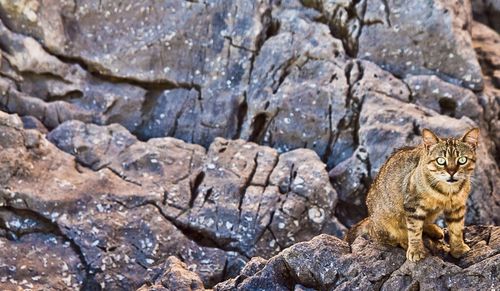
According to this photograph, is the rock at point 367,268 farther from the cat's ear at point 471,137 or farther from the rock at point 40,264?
the rock at point 40,264

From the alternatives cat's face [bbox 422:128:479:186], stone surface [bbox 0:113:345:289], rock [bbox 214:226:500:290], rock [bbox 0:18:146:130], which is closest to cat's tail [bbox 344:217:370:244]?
rock [bbox 214:226:500:290]

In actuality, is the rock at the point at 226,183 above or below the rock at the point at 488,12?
below

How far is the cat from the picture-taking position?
26.6 ft

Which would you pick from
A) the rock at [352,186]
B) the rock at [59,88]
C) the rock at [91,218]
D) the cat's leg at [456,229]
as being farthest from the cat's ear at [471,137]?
the rock at [59,88]

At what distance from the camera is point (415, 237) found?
8.39 metres

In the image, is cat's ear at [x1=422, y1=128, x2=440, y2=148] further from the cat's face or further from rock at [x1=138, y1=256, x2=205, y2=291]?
rock at [x1=138, y1=256, x2=205, y2=291]

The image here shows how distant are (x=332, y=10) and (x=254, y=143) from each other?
2555 mm

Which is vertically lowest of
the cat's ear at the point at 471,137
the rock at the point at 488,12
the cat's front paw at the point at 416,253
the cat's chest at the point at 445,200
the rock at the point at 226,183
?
the rock at the point at 226,183

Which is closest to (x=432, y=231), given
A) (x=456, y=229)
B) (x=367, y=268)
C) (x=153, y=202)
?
(x=456, y=229)

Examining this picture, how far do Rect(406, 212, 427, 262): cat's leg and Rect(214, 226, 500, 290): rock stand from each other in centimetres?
8

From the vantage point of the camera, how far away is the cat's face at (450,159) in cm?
805

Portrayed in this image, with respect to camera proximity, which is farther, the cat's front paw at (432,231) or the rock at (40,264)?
the rock at (40,264)

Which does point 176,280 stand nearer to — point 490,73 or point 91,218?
point 91,218

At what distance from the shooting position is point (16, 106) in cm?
1342
